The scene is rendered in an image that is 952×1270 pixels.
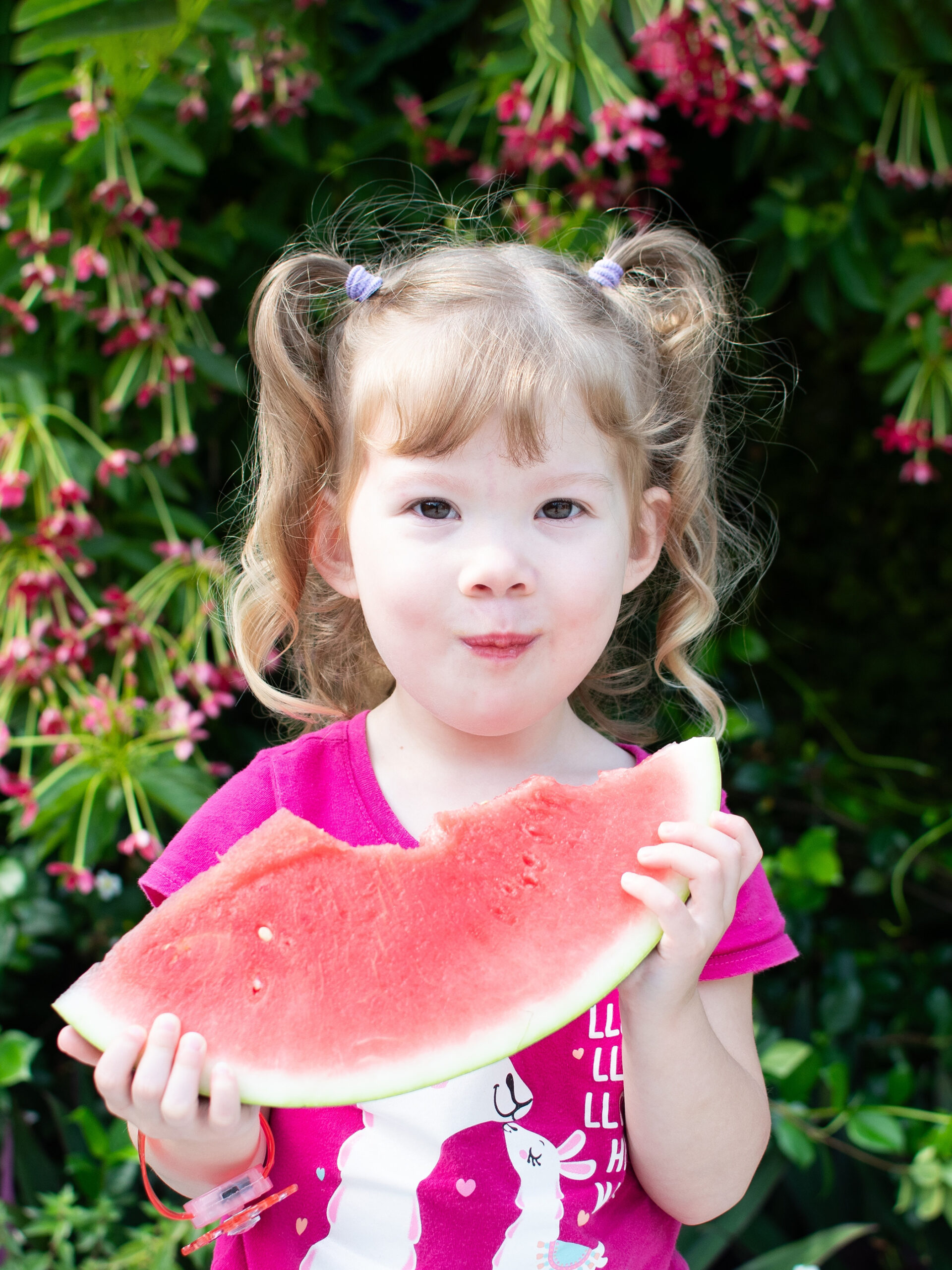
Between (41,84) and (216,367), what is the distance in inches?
20.1

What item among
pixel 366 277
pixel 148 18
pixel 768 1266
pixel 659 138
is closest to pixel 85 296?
pixel 148 18

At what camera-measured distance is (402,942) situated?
1055 millimetres

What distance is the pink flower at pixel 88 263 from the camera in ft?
5.98

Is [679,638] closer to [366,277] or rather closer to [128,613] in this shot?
[366,277]

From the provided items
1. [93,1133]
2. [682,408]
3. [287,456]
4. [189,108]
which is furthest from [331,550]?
[93,1133]

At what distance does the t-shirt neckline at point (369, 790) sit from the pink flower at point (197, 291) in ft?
3.04

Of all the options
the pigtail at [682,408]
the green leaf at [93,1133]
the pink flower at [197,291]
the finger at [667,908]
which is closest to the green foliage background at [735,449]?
the green leaf at [93,1133]

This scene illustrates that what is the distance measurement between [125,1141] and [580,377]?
1.54 m

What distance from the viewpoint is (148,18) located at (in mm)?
1690

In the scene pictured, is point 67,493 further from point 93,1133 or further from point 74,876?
point 93,1133

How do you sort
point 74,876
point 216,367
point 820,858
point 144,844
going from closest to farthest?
point 144,844 < point 74,876 < point 216,367 < point 820,858

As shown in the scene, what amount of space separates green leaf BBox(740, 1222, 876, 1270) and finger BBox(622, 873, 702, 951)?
3.86 feet

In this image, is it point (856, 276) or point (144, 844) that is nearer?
point (144, 844)

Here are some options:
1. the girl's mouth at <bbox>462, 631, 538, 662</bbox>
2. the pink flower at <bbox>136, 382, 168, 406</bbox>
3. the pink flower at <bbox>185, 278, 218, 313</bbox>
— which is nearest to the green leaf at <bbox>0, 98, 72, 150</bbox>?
the pink flower at <bbox>185, 278, 218, 313</bbox>
